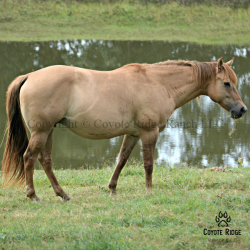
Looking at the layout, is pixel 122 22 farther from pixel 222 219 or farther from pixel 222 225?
pixel 222 225

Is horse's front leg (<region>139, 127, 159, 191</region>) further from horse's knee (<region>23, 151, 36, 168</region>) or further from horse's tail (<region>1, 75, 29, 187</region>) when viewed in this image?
horse's tail (<region>1, 75, 29, 187</region>)

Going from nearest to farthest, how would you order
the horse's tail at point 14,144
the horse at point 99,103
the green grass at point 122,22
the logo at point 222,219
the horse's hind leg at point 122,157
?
the logo at point 222,219
the horse at point 99,103
the horse's tail at point 14,144
the horse's hind leg at point 122,157
the green grass at point 122,22

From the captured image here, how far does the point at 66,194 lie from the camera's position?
5.20 meters

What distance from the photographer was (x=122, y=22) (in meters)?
24.9

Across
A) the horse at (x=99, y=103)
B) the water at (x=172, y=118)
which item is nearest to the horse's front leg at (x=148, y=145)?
the horse at (x=99, y=103)

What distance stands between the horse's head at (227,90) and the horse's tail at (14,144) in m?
3.02

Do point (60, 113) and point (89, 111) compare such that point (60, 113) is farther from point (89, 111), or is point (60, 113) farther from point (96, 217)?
point (96, 217)

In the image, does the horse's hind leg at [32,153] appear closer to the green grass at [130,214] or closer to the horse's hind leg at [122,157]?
the green grass at [130,214]

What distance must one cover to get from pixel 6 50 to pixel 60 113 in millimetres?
17360

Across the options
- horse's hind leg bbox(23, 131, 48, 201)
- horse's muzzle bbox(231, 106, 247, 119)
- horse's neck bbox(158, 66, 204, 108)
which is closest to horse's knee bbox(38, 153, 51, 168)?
horse's hind leg bbox(23, 131, 48, 201)

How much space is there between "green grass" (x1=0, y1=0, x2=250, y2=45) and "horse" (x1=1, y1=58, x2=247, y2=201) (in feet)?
59.0

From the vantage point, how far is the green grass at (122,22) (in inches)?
916

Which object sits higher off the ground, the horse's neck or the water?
the horse's neck

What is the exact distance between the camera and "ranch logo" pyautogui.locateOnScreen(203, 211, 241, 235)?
371 cm
